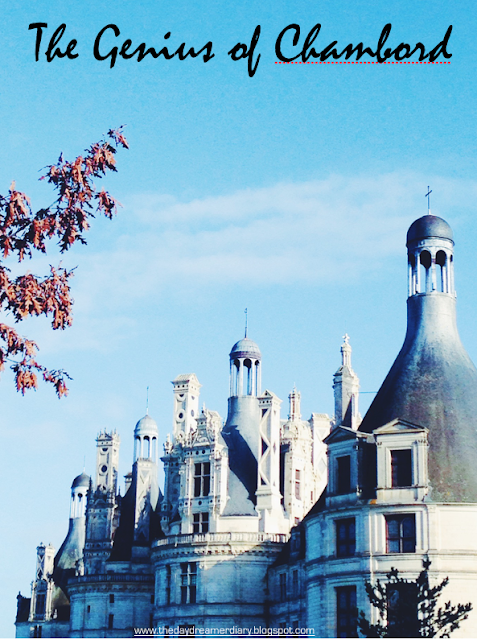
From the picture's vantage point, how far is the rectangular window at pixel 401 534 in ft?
156

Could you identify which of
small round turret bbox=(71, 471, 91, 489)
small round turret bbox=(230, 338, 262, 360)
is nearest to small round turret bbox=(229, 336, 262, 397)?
small round turret bbox=(230, 338, 262, 360)

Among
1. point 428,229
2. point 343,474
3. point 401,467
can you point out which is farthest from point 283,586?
point 428,229

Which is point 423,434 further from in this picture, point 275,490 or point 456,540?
point 275,490

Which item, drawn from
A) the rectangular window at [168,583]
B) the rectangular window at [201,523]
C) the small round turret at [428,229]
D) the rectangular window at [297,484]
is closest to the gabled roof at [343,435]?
the small round turret at [428,229]

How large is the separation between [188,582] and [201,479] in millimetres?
6156

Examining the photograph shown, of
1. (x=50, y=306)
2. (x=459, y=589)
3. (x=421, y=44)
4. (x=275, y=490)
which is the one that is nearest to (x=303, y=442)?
(x=275, y=490)

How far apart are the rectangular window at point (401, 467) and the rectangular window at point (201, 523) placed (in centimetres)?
1999

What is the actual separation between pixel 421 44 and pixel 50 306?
1359 centimetres

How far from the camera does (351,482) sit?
162 ft

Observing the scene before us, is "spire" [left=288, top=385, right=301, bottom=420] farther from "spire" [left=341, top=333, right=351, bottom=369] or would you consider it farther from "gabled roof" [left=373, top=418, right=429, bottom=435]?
"gabled roof" [left=373, top=418, right=429, bottom=435]

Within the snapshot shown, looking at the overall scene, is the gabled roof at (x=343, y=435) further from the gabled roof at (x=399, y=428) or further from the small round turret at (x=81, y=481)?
the small round turret at (x=81, y=481)

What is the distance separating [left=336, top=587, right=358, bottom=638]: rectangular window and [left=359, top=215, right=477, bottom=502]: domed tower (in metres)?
5.93

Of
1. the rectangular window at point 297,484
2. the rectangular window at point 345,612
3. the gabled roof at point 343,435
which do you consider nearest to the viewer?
the rectangular window at point 345,612

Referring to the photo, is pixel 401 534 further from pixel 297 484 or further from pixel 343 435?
pixel 297 484
